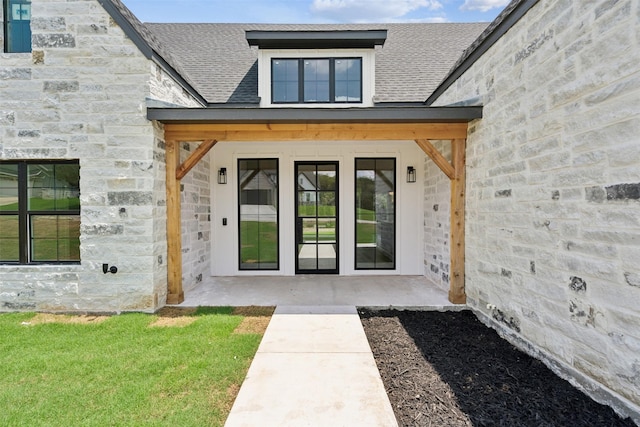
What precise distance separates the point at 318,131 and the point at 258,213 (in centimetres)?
286

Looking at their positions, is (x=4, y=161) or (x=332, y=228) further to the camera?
(x=332, y=228)

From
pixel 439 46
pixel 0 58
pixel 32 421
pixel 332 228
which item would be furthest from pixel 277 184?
pixel 439 46

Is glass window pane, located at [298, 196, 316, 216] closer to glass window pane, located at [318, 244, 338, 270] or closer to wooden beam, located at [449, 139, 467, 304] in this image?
glass window pane, located at [318, 244, 338, 270]

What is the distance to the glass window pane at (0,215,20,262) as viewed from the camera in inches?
190

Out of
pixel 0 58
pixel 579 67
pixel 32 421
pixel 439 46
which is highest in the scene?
pixel 439 46

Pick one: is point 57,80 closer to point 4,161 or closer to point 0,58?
point 0,58

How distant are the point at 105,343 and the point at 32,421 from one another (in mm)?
1313

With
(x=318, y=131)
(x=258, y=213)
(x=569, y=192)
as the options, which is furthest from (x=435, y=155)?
(x=258, y=213)

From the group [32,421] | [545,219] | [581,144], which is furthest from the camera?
[545,219]

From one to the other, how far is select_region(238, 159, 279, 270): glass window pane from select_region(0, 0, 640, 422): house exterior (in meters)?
0.04

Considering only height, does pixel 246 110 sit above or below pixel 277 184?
above

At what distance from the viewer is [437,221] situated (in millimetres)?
6176

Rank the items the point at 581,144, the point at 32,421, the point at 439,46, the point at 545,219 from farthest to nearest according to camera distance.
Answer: the point at 439,46 < the point at 545,219 < the point at 581,144 < the point at 32,421

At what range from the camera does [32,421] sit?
2.40 m
